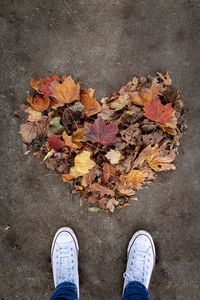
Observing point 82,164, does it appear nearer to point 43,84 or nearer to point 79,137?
point 79,137

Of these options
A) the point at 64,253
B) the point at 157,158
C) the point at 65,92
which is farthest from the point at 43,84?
the point at 64,253

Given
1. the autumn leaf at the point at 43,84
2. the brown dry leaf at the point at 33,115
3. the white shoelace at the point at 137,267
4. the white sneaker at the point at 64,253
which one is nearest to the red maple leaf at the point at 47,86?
the autumn leaf at the point at 43,84

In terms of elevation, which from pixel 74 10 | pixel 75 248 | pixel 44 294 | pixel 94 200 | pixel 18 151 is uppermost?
pixel 74 10

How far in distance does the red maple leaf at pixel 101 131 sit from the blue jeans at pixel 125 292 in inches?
36.0

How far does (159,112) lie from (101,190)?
0.61 m

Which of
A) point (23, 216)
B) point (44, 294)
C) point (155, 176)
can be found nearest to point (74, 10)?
point (155, 176)

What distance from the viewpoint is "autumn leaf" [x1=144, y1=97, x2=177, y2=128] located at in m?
2.75

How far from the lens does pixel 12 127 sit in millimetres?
2980

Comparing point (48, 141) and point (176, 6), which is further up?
point (176, 6)

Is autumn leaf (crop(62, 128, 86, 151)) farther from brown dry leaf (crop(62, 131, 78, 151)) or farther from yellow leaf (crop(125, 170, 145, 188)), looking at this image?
yellow leaf (crop(125, 170, 145, 188))

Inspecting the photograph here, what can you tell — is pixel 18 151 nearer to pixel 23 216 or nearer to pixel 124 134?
pixel 23 216

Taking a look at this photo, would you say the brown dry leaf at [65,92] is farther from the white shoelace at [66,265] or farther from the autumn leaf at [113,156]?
the white shoelace at [66,265]

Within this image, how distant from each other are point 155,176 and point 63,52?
3.32 ft

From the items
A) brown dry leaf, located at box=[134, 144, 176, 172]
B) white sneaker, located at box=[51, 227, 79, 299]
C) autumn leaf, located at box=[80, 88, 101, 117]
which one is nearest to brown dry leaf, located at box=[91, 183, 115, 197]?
brown dry leaf, located at box=[134, 144, 176, 172]
